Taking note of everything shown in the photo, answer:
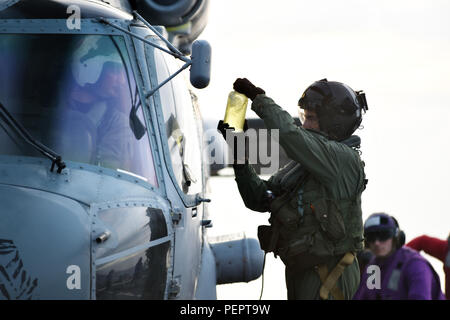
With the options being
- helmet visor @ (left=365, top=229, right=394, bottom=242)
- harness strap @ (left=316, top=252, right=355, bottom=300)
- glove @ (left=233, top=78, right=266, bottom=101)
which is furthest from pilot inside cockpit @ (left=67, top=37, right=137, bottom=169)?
helmet visor @ (left=365, top=229, right=394, bottom=242)

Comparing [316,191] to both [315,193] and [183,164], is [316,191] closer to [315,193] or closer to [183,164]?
[315,193]

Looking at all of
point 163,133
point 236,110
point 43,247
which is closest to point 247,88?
point 236,110

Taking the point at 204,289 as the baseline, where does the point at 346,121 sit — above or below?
above

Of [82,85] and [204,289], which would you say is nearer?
[82,85]

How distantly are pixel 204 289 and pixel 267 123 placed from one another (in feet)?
6.44

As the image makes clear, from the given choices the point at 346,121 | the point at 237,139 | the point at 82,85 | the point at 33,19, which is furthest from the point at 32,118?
the point at 346,121

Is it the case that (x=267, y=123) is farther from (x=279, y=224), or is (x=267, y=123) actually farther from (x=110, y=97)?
(x=110, y=97)

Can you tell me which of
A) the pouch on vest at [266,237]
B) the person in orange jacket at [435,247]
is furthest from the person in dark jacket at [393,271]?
the person in orange jacket at [435,247]

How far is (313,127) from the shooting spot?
Answer: 17.8ft

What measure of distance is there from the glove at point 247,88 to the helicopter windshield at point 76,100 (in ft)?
2.26

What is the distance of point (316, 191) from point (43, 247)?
68.5 inches

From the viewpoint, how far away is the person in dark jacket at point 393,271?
4770mm

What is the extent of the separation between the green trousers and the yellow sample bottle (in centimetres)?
95
